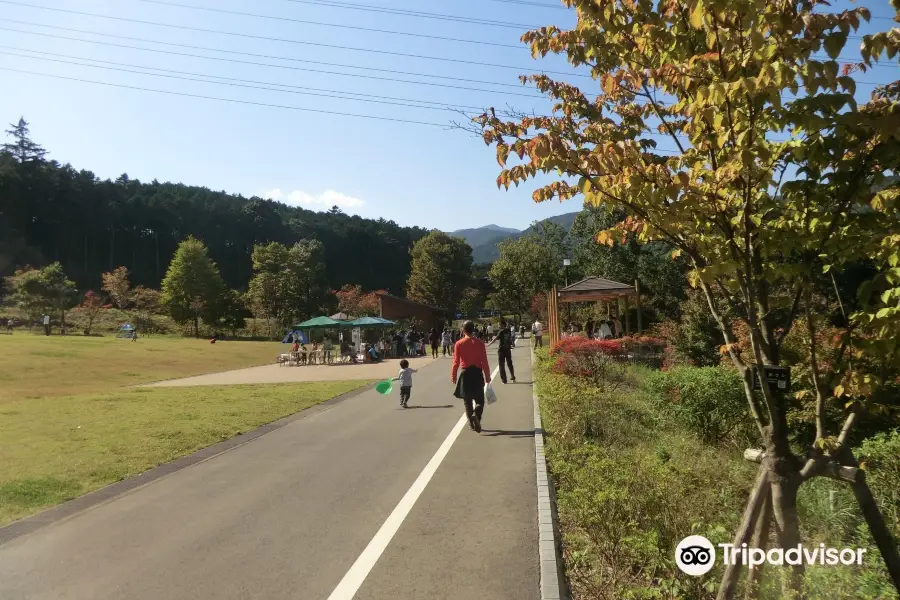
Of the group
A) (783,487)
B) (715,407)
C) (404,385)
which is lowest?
(715,407)

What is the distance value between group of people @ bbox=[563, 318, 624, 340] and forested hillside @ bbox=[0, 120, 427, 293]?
8173cm

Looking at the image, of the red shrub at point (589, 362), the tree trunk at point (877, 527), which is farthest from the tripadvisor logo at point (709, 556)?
the red shrub at point (589, 362)

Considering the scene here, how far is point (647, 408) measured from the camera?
11648mm

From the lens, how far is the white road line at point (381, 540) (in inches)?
170

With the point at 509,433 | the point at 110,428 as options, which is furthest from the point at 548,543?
the point at 110,428

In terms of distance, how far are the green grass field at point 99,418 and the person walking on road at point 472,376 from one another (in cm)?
419

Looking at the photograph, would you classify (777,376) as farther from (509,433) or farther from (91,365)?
(91,365)

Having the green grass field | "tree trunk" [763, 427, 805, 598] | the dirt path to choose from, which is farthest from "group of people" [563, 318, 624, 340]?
"tree trunk" [763, 427, 805, 598]

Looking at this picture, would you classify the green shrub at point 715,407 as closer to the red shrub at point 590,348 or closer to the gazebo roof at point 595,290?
the red shrub at point 590,348

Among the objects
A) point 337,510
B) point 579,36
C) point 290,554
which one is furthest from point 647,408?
point 579,36

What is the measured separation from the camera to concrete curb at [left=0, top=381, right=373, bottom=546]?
19.3ft

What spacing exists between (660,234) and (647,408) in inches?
348

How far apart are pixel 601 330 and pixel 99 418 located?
675 inches

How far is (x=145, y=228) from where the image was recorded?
113000 millimetres
